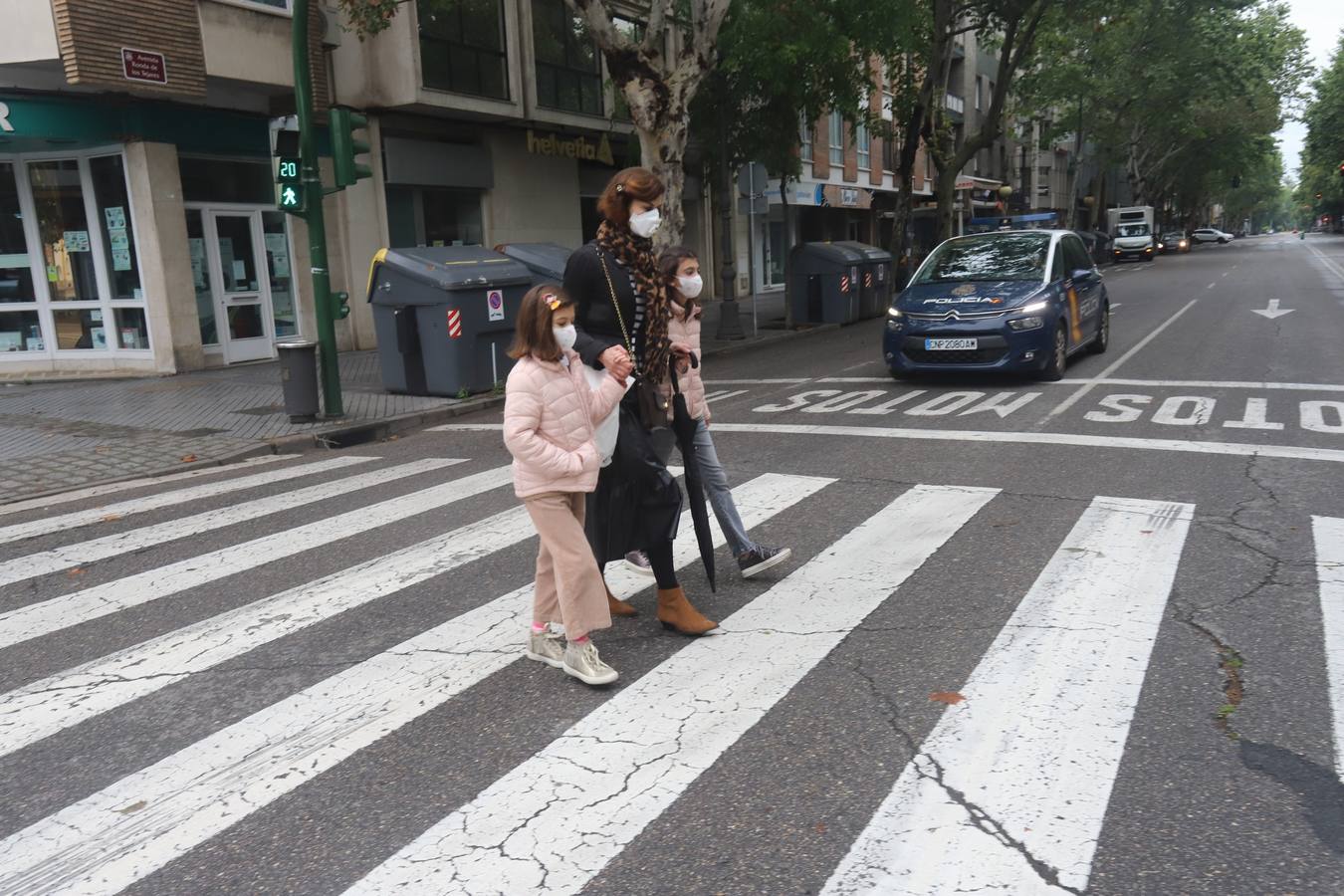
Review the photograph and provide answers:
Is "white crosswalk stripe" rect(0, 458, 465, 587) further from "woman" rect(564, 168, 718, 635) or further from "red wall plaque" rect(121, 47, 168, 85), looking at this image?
"red wall plaque" rect(121, 47, 168, 85)

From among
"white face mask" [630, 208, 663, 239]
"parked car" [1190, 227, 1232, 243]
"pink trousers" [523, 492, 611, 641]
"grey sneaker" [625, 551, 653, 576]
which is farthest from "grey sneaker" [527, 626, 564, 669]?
"parked car" [1190, 227, 1232, 243]

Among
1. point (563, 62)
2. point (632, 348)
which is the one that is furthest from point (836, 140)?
point (632, 348)

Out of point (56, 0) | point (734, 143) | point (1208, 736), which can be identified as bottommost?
point (1208, 736)

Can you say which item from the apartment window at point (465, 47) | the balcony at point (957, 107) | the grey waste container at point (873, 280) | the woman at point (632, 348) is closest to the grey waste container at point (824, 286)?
the grey waste container at point (873, 280)

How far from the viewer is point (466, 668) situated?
4.21 meters

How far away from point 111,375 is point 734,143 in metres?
11.7

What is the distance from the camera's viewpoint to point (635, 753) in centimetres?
344

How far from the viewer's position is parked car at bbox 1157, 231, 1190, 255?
60938 mm

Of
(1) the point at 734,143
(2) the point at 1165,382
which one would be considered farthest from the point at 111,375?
(2) the point at 1165,382

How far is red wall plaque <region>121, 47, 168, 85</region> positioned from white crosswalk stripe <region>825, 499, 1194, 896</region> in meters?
13.0

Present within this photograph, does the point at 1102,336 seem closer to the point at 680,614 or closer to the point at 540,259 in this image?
the point at 540,259

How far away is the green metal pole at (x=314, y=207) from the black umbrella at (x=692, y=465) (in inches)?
267

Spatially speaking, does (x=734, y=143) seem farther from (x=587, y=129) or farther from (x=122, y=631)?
(x=122, y=631)

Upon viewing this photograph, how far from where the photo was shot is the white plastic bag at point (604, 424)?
4056mm
